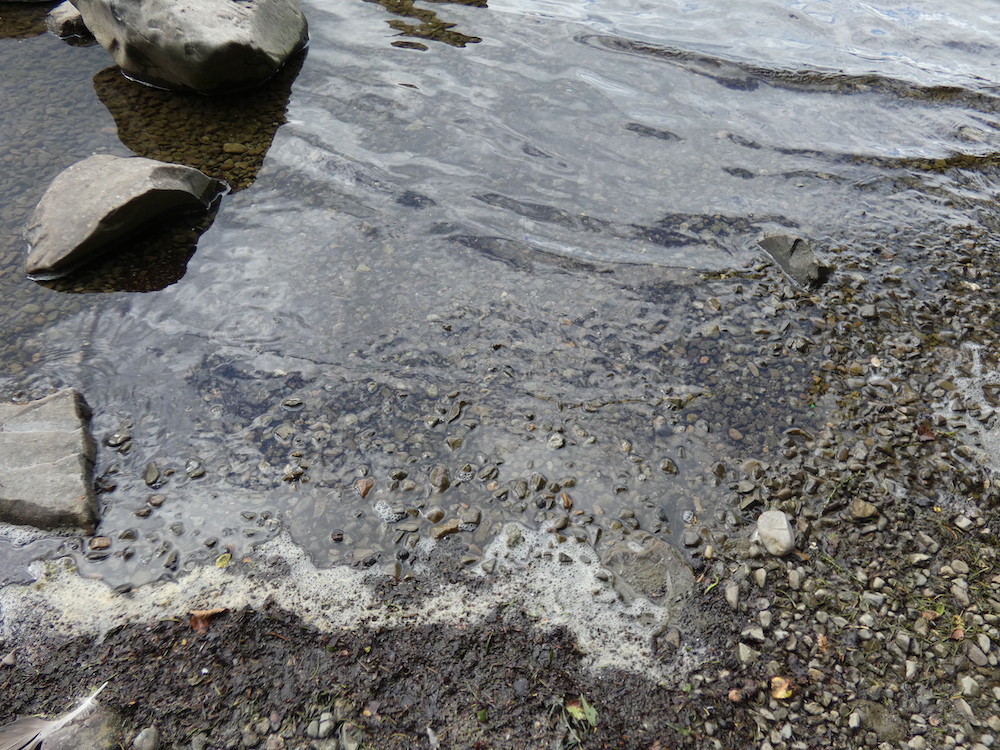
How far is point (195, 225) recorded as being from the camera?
4.98 metres

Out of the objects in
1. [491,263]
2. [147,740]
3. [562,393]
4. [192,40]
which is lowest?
[147,740]

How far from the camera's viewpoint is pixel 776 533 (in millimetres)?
3061

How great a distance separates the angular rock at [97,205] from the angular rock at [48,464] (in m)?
1.33

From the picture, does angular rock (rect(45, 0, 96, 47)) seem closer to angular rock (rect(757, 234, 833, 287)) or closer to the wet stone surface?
the wet stone surface

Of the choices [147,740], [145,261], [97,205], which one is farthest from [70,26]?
[147,740]

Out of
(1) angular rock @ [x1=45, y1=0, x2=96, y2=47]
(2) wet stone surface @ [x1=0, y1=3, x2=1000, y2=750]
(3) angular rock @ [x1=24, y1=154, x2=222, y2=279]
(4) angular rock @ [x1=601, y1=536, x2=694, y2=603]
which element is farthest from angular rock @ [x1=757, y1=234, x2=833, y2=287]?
(1) angular rock @ [x1=45, y1=0, x2=96, y2=47]

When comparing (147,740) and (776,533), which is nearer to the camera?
(147,740)

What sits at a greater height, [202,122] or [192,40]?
[192,40]

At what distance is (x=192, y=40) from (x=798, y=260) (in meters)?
5.45

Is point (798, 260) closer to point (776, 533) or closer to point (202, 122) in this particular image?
point (776, 533)

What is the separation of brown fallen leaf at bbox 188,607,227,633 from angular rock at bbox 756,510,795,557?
8.42ft

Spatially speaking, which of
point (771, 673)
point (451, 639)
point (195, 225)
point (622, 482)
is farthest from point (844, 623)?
point (195, 225)

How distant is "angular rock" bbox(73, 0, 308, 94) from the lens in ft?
19.0

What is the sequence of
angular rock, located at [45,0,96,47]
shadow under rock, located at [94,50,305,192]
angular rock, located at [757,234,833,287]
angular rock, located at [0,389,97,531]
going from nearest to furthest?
angular rock, located at [0,389,97,531] → angular rock, located at [757,234,833,287] → shadow under rock, located at [94,50,305,192] → angular rock, located at [45,0,96,47]
